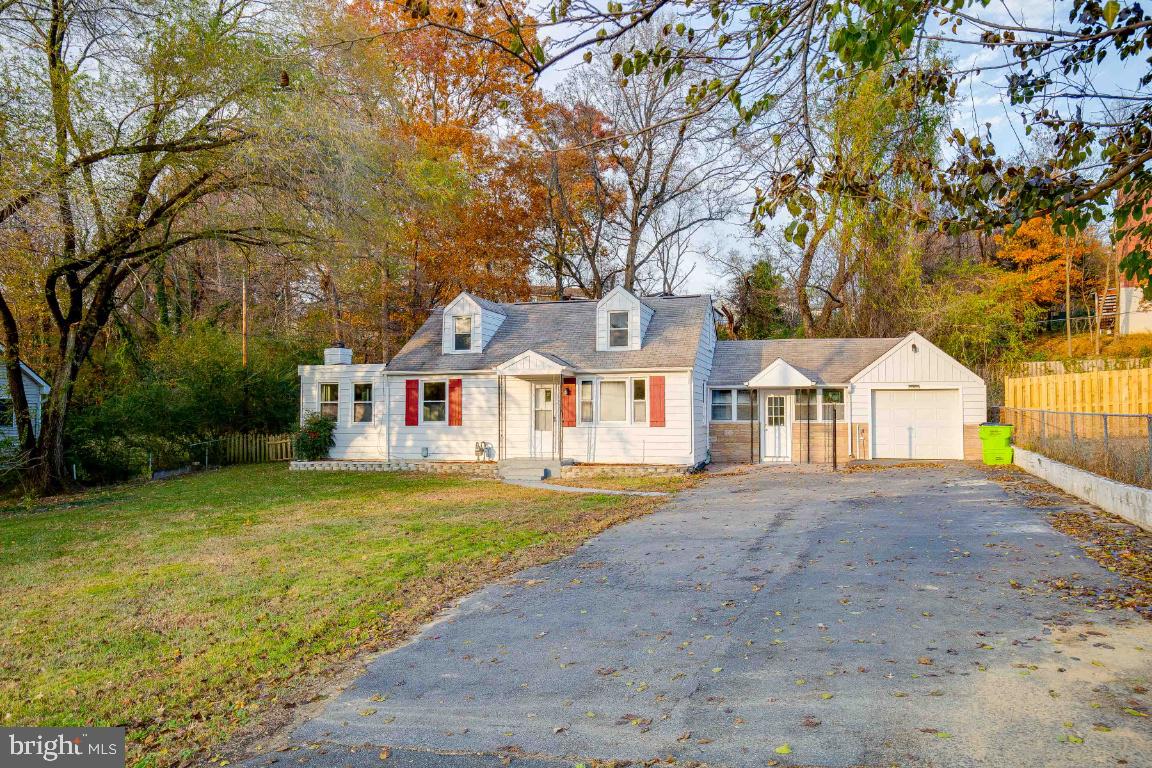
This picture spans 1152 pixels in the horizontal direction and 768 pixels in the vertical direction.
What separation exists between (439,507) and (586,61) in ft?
34.4

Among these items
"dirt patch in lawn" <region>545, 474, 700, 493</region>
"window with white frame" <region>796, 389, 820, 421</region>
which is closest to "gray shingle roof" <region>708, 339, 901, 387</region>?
"window with white frame" <region>796, 389, 820, 421</region>

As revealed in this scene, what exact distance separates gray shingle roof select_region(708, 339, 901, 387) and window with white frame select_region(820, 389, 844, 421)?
486mm

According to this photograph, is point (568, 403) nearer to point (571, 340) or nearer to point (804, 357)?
point (571, 340)

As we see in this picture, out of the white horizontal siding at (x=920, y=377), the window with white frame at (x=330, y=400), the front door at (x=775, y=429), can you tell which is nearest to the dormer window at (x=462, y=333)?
the window with white frame at (x=330, y=400)

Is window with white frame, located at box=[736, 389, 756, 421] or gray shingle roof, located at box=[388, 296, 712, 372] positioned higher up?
gray shingle roof, located at box=[388, 296, 712, 372]

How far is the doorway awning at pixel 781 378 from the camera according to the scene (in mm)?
20641

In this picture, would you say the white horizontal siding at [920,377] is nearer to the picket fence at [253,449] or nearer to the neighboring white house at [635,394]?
the neighboring white house at [635,394]

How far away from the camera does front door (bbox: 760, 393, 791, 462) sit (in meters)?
21.4

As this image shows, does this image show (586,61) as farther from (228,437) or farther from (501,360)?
(228,437)

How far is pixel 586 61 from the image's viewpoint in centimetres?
484

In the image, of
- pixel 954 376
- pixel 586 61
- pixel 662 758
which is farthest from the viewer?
pixel 954 376

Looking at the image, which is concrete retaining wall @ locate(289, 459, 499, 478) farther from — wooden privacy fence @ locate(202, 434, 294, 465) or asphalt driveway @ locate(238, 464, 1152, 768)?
asphalt driveway @ locate(238, 464, 1152, 768)

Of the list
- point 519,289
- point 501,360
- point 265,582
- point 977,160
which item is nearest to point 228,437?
point 501,360

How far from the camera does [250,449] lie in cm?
2466
